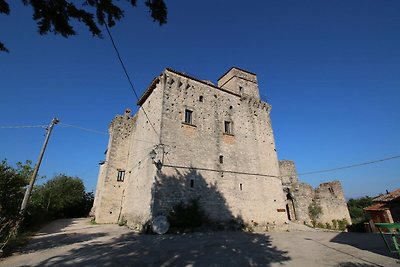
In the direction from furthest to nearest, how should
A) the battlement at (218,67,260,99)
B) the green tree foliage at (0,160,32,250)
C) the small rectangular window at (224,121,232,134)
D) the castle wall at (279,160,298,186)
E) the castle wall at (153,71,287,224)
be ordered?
the castle wall at (279,160,298,186)
the battlement at (218,67,260,99)
the small rectangular window at (224,121,232,134)
the castle wall at (153,71,287,224)
the green tree foliage at (0,160,32,250)

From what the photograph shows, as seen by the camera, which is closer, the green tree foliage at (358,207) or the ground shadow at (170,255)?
the ground shadow at (170,255)

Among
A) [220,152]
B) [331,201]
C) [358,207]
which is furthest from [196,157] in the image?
[358,207]

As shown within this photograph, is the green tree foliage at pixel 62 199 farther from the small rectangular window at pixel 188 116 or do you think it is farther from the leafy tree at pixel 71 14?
the leafy tree at pixel 71 14

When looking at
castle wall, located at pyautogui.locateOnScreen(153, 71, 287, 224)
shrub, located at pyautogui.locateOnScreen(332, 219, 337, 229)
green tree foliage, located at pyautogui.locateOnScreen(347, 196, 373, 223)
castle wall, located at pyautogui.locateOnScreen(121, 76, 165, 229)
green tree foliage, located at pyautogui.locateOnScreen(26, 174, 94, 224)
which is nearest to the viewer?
castle wall, located at pyautogui.locateOnScreen(121, 76, 165, 229)

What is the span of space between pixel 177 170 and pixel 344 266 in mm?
9489

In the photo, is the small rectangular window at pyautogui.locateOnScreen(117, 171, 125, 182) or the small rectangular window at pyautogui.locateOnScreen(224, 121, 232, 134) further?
the small rectangular window at pyautogui.locateOnScreen(117, 171, 125, 182)

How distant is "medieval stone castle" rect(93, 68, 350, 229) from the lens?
1333 cm

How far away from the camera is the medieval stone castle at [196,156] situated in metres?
13.3

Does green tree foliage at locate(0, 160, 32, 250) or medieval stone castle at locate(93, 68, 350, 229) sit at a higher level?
medieval stone castle at locate(93, 68, 350, 229)

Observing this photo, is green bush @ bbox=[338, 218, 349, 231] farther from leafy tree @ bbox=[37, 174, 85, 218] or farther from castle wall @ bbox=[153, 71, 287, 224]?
leafy tree @ bbox=[37, 174, 85, 218]

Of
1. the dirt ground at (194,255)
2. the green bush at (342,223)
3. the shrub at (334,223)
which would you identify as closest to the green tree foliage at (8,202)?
the dirt ground at (194,255)

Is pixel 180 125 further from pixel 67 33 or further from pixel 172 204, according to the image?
pixel 67 33

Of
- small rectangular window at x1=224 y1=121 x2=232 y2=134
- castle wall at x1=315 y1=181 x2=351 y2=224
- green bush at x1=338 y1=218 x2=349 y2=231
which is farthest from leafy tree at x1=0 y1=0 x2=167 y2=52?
green bush at x1=338 y1=218 x2=349 y2=231

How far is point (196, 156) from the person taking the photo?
14.4 metres
